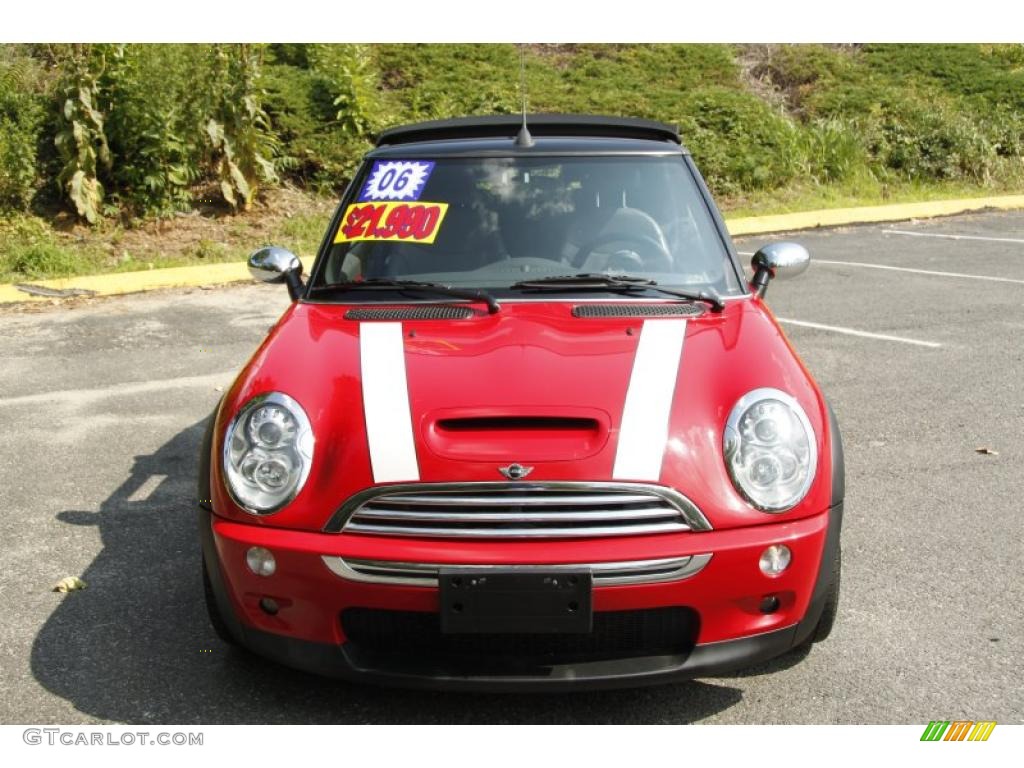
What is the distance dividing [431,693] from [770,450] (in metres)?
1.17

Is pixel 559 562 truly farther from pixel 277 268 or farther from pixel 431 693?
pixel 277 268

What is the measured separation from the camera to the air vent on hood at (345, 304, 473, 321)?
3.82 metres

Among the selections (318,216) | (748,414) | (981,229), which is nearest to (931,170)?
(981,229)

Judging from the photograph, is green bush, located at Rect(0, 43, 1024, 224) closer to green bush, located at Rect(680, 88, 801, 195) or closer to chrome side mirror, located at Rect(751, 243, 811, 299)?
green bush, located at Rect(680, 88, 801, 195)

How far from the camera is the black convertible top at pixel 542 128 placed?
189 inches

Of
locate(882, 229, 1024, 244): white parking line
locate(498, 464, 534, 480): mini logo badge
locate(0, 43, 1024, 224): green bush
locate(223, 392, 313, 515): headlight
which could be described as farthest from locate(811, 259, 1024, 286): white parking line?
locate(223, 392, 313, 515): headlight

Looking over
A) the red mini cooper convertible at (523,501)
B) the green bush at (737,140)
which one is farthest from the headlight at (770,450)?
the green bush at (737,140)

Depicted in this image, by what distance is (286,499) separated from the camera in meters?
3.16

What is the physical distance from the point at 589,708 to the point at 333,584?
0.83m

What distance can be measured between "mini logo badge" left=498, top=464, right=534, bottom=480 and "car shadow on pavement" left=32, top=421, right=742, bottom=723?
2.36 feet

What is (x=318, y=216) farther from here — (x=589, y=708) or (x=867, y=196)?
(x=589, y=708)

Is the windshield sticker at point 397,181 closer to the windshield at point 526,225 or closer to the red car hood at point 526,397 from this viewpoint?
the windshield at point 526,225

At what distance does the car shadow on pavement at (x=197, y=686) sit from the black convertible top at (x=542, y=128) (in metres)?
1.94
